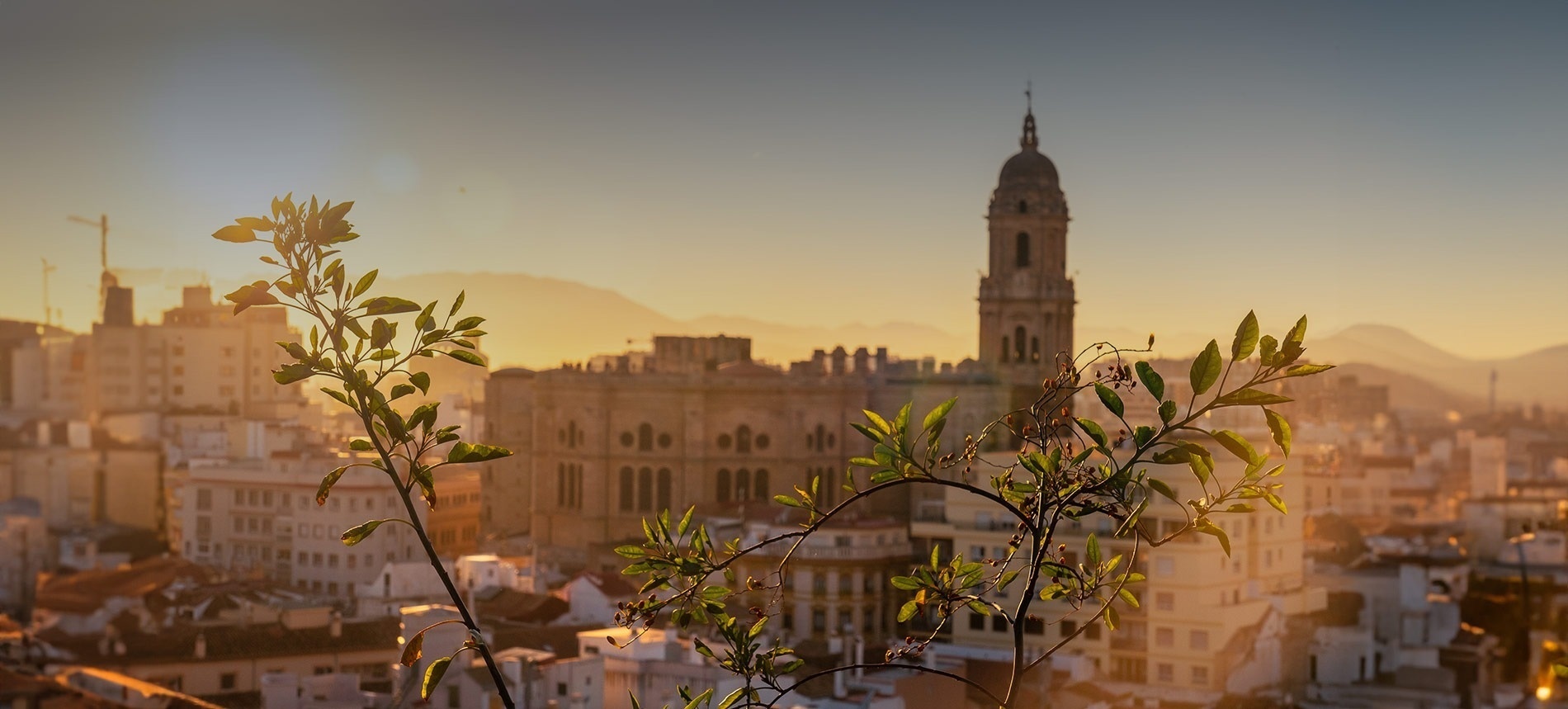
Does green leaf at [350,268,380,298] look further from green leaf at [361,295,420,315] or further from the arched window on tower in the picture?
the arched window on tower

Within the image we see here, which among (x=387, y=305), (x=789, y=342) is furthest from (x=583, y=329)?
(x=387, y=305)

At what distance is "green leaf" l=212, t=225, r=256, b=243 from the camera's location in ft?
14.9

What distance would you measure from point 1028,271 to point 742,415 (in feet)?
27.6

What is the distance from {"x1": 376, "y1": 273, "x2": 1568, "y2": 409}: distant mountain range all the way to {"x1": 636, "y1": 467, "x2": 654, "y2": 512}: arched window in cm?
506

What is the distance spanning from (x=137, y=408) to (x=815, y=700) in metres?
51.5

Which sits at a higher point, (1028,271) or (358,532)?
(1028,271)

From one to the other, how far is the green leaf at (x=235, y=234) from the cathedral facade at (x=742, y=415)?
4340 centimetres

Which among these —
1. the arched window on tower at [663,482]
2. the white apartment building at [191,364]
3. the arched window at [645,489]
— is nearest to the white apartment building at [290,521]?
the arched window at [645,489]

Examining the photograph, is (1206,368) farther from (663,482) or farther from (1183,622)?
(663,482)

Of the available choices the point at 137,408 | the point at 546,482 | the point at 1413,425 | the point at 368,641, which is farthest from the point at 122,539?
the point at 1413,425

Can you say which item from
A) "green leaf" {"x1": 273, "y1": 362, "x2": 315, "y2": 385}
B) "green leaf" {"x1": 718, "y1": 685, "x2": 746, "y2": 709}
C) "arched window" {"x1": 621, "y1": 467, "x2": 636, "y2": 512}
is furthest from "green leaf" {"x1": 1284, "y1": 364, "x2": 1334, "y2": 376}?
"arched window" {"x1": 621, "y1": 467, "x2": 636, "y2": 512}

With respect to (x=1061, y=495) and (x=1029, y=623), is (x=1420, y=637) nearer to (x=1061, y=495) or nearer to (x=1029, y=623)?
(x=1029, y=623)

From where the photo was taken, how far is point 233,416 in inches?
2645

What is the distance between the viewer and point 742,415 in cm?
5097
